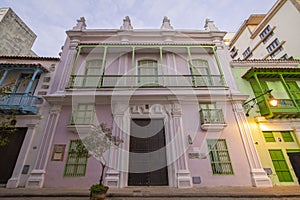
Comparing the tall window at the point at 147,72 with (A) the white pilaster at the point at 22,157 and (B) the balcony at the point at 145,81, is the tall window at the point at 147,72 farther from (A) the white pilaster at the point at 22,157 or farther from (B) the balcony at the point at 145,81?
(A) the white pilaster at the point at 22,157

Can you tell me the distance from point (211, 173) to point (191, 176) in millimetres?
966

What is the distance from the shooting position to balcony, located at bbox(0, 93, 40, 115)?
7.30 meters

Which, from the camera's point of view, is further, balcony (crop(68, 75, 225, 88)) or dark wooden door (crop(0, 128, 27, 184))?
balcony (crop(68, 75, 225, 88))

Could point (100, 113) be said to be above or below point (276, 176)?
above

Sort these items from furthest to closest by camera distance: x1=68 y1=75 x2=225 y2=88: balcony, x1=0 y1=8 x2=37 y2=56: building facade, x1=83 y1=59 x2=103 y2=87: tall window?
x1=0 y1=8 x2=37 y2=56: building facade < x1=83 y1=59 x2=103 y2=87: tall window < x1=68 y1=75 x2=225 y2=88: balcony

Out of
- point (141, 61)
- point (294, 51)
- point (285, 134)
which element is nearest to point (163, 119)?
point (141, 61)

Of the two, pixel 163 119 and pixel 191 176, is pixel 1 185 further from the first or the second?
pixel 191 176

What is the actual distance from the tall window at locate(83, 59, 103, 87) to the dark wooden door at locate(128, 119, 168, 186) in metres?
3.42

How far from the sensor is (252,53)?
2425 centimetres

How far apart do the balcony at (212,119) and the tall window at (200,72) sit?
1840 mm

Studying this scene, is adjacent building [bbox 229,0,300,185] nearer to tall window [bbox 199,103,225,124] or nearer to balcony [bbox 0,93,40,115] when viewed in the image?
tall window [bbox 199,103,225,124]

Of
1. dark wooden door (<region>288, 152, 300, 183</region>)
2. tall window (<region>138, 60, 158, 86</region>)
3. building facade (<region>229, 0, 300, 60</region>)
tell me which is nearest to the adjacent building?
dark wooden door (<region>288, 152, 300, 183</region>)

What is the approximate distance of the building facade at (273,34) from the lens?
1670cm

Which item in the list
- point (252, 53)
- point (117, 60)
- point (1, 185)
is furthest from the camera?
point (252, 53)
